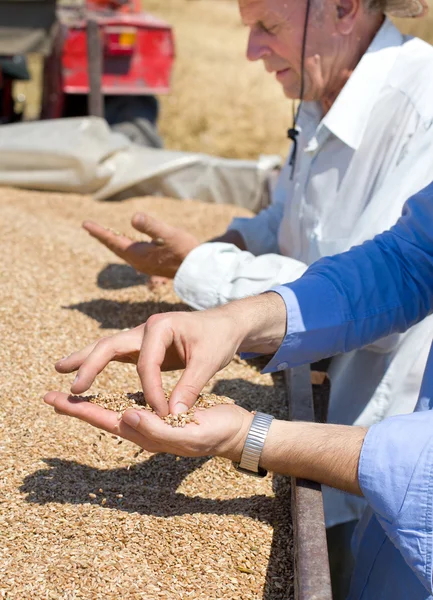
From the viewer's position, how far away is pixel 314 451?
138 centimetres

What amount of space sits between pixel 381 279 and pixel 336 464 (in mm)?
451

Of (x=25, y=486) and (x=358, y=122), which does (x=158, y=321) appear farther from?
(x=358, y=122)

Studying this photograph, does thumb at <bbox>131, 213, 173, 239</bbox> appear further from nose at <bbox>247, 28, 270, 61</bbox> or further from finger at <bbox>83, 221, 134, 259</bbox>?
nose at <bbox>247, 28, 270, 61</bbox>

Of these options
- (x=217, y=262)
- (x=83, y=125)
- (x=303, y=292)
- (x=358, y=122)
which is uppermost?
(x=358, y=122)

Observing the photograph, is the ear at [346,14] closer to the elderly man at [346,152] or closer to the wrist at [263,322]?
the elderly man at [346,152]

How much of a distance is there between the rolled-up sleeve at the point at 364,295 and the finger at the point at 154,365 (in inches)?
12.9

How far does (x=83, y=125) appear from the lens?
3.98 metres

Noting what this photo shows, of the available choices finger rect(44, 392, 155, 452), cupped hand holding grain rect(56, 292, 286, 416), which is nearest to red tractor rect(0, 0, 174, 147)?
cupped hand holding grain rect(56, 292, 286, 416)

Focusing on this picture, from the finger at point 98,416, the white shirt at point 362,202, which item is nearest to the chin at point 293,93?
the white shirt at point 362,202

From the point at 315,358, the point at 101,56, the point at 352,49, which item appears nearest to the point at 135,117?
the point at 101,56

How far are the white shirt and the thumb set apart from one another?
167 mm

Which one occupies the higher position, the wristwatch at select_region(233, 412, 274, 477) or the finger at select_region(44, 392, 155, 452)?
the finger at select_region(44, 392, 155, 452)

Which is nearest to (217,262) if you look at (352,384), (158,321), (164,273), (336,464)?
(164,273)

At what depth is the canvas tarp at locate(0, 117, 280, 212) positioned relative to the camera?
3854mm
